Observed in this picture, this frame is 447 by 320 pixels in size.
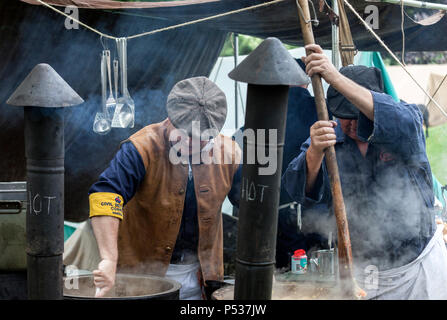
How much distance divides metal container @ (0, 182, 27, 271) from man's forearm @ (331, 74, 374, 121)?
7.19 ft

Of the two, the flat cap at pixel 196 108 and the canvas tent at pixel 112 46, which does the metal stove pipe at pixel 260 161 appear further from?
the canvas tent at pixel 112 46

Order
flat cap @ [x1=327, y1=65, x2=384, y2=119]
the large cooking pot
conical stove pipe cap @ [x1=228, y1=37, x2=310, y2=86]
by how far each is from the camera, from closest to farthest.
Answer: conical stove pipe cap @ [x1=228, y1=37, x2=310, y2=86] → flat cap @ [x1=327, y1=65, x2=384, y2=119] → the large cooking pot

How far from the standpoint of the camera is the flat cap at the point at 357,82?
8.95ft

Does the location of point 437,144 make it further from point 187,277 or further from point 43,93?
point 43,93

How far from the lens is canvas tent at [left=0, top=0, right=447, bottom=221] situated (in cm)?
455

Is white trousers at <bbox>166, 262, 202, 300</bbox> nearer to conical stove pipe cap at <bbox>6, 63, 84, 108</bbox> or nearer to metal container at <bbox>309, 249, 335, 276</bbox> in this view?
metal container at <bbox>309, 249, 335, 276</bbox>

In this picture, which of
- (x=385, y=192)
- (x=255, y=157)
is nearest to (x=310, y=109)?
(x=385, y=192)

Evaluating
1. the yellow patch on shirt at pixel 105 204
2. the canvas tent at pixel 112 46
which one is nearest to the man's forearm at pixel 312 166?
the yellow patch on shirt at pixel 105 204

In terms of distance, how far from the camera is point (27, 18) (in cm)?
442

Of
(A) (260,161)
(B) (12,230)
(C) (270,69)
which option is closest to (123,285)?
(B) (12,230)

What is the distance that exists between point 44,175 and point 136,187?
1024 millimetres

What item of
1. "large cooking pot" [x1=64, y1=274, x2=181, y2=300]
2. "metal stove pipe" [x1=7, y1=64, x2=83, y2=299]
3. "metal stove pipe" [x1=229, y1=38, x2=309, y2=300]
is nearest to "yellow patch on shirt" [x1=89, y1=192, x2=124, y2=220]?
"large cooking pot" [x1=64, y1=274, x2=181, y2=300]

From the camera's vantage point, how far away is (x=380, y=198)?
2.95 m

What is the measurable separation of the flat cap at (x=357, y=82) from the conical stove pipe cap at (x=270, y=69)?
79cm
